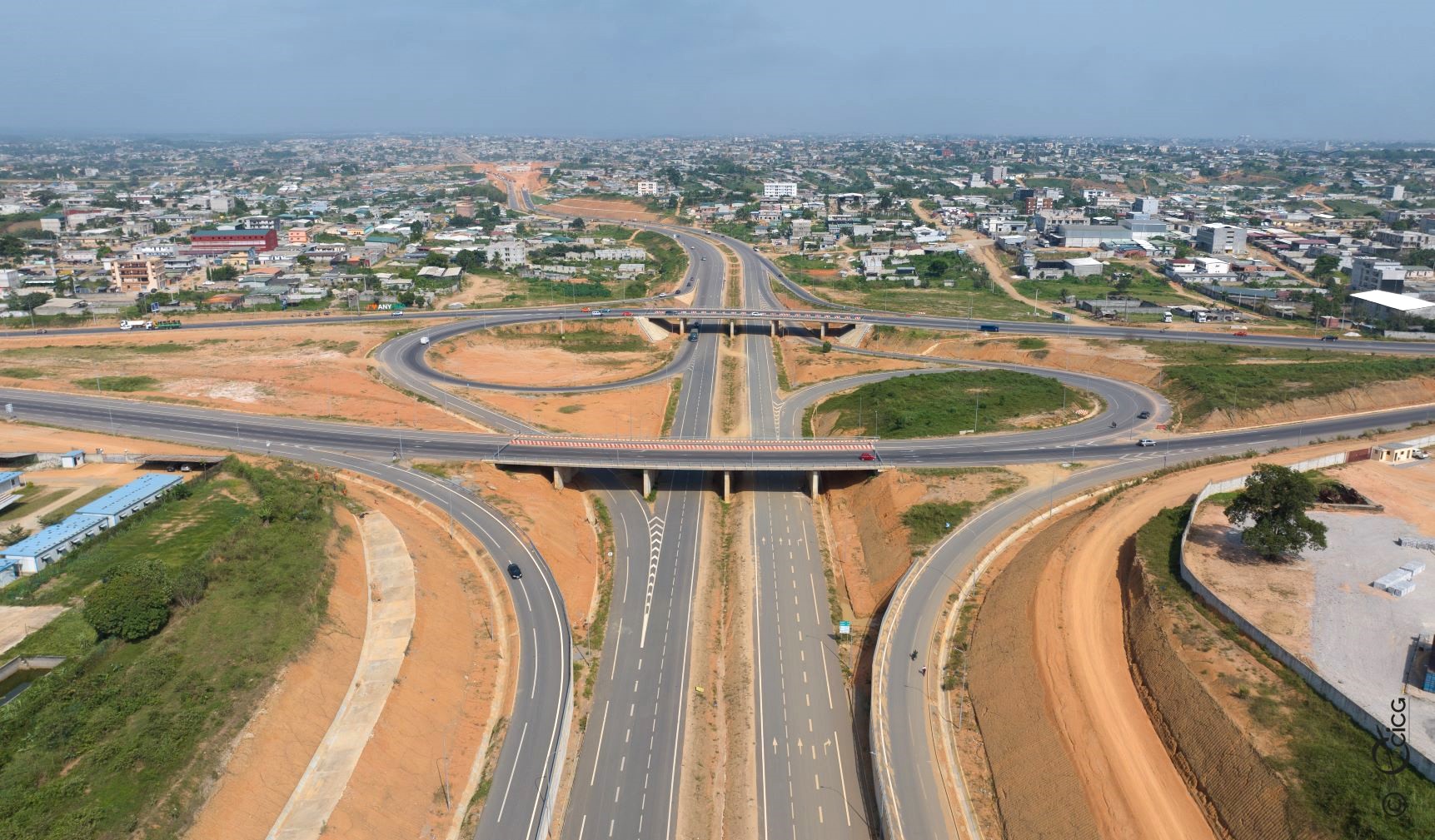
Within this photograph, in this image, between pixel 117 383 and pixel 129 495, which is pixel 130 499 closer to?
pixel 129 495

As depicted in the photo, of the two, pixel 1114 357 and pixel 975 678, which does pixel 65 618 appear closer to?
pixel 975 678

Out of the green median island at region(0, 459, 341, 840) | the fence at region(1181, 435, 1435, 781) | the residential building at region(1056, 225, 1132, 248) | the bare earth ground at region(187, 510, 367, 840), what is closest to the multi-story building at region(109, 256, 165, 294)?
the green median island at region(0, 459, 341, 840)

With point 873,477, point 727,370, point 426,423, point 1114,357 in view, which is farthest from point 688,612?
point 1114,357

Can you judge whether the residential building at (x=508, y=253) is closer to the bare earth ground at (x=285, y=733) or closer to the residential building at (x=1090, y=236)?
the residential building at (x=1090, y=236)

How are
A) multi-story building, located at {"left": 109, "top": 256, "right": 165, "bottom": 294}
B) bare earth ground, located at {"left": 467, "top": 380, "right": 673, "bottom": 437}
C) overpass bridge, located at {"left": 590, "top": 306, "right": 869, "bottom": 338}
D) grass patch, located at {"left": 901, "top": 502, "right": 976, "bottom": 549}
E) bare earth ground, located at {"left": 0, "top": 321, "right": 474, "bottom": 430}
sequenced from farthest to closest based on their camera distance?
multi-story building, located at {"left": 109, "top": 256, "right": 165, "bottom": 294} < overpass bridge, located at {"left": 590, "top": 306, "right": 869, "bottom": 338} < bare earth ground, located at {"left": 467, "top": 380, "right": 673, "bottom": 437} < bare earth ground, located at {"left": 0, "top": 321, "right": 474, "bottom": 430} < grass patch, located at {"left": 901, "top": 502, "right": 976, "bottom": 549}

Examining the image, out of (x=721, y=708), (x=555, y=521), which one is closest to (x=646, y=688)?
(x=721, y=708)

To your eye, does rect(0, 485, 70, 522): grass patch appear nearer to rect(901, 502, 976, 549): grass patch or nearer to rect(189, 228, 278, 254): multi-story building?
rect(901, 502, 976, 549): grass patch
